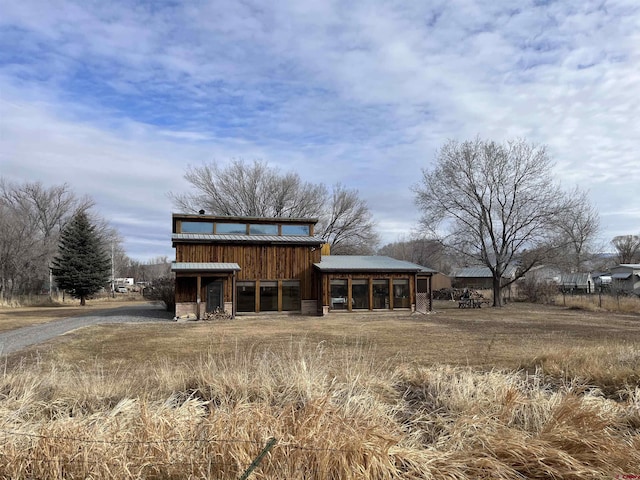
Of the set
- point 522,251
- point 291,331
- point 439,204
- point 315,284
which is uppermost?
point 439,204

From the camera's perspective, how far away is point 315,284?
26.1m

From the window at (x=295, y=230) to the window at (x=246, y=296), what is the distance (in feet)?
11.4

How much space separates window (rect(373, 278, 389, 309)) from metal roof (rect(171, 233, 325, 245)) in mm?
4151

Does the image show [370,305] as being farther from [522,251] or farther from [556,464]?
[556,464]

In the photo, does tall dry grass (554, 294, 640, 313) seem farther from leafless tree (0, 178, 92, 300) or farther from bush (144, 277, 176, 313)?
leafless tree (0, 178, 92, 300)

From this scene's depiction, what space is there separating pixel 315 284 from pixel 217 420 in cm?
2223

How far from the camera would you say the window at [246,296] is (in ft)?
82.2

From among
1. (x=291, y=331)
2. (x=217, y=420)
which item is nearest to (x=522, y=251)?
(x=291, y=331)

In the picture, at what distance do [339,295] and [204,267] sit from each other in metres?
7.61

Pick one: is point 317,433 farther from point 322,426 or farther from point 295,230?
point 295,230

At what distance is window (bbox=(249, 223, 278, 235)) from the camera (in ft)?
84.9

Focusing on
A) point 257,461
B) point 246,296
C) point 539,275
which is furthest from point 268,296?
point 539,275

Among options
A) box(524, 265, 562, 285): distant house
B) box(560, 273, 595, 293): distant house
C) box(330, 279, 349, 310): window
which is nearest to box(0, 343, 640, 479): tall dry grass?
box(330, 279, 349, 310): window

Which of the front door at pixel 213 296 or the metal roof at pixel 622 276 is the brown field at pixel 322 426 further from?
the metal roof at pixel 622 276
